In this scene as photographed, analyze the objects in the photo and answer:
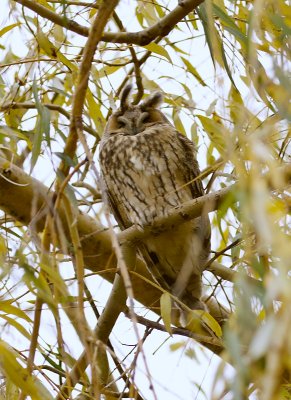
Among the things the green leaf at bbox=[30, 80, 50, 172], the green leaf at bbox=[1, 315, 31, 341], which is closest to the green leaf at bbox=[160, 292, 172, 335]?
the green leaf at bbox=[1, 315, 31, 341]

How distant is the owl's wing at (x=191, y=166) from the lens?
2.61 m

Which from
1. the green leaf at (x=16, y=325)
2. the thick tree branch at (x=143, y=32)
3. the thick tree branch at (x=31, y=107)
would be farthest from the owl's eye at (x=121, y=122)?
the green leaf at (x=16, y=325)

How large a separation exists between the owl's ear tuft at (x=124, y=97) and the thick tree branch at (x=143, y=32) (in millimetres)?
893

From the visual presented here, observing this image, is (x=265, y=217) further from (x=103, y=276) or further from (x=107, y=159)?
(x=107, y=159)

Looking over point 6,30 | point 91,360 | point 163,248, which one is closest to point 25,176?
point 6,30

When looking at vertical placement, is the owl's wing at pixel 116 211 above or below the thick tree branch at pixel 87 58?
above

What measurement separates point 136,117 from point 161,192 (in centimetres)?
45

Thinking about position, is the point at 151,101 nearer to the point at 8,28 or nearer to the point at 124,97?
the point at 124,97

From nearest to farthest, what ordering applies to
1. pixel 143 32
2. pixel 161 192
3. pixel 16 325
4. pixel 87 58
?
1. pixel 87 58
2. pixel 16 325
3. pixel 143 32
4. pixel 161 192

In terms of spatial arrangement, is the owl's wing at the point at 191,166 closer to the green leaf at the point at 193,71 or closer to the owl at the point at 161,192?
the owl at the point at 161,192

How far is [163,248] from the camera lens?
265 centimetres

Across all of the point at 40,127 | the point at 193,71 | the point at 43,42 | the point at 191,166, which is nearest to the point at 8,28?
the point at 43,42

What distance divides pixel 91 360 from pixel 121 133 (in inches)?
74.1

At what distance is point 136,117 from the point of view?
2877 mm
